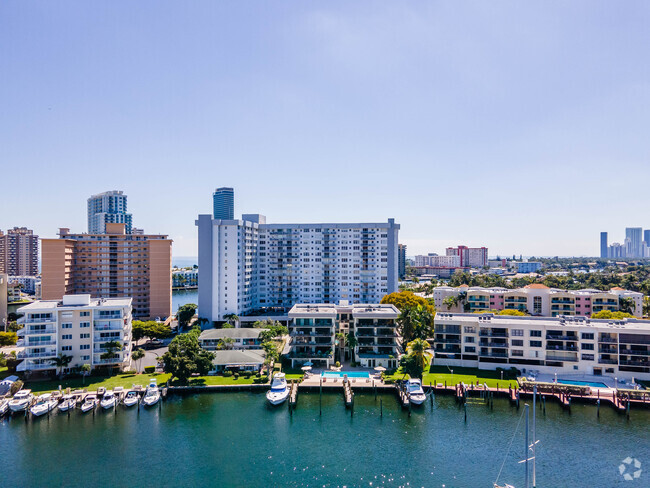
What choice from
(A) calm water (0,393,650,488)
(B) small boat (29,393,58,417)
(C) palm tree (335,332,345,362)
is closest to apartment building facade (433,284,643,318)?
(C) palm tree (335,332,345,362)

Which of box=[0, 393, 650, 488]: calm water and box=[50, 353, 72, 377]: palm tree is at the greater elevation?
box=[50, 353, 72, 377]: palm tree

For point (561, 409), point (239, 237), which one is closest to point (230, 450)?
point (561, 409)

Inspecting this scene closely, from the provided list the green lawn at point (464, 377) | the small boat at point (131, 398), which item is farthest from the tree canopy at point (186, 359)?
the green lawn at point (464, 377)

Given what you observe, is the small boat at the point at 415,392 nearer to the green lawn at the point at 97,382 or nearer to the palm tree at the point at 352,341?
the palm tree at the point at 352,341

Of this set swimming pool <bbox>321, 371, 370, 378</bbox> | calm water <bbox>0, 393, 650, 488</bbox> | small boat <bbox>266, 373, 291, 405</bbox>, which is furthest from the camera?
swimming pool <bbox>321, 371, 370, 378</bbox>

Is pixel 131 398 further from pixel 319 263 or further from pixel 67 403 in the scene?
pixel 319 263

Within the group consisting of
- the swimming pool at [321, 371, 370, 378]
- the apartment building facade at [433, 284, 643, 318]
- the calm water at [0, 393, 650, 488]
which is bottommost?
the calm water at [0, 393, 650, 488]

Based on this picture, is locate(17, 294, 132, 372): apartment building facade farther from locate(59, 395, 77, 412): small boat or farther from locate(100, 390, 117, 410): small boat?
locate(100, 390, 117, 410): small boat
